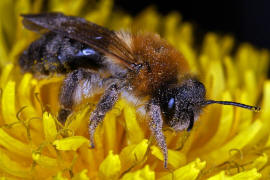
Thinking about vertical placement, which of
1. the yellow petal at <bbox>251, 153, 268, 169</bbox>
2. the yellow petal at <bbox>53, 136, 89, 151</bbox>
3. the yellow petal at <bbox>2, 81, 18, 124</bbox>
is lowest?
the yellow petal at <bbox>251, 153, 268, 169</bbox>

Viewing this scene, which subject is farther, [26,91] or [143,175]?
[26,91]

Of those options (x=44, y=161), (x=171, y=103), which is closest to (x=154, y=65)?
(x=171, y=103)

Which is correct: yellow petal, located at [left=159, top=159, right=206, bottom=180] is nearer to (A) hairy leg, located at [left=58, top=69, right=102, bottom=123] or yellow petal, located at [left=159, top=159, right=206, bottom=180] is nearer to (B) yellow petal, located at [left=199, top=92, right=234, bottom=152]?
(B) yellow petal, located at [left=199, top=92, right=234, bottom=152]

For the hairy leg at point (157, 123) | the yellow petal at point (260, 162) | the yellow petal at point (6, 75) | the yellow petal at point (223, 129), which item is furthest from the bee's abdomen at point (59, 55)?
the yellow petal at point (260, 162)

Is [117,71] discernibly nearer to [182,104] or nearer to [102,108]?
[102,108]

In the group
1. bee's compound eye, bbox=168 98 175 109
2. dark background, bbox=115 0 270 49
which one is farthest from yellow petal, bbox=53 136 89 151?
dark background, bbox=115 0 270 49

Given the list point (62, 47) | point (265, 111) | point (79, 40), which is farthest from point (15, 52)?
point (265, 111)
